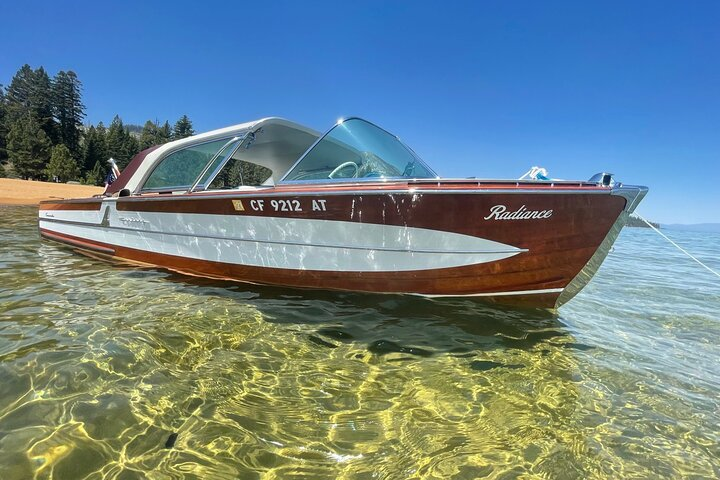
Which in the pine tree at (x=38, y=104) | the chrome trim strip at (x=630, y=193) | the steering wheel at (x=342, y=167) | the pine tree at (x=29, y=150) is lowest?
the chrome trim strip at (x=630, y=193)

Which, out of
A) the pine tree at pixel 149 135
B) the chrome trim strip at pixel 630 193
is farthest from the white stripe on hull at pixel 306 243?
the pine tree at pixel 149 135

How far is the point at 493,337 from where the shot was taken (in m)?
3.91

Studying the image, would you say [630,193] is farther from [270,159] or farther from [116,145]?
[116,145]

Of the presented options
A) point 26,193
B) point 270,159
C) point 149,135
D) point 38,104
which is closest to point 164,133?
point 149,135

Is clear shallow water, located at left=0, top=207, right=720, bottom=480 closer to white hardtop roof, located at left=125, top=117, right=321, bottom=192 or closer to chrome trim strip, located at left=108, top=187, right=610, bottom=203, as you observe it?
chrome trim strip, located at left=108, top=187, right=610, bottom=203

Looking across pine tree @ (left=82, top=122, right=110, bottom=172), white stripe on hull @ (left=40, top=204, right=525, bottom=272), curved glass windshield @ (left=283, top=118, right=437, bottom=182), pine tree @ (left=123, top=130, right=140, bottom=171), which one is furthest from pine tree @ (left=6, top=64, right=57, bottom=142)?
curved glass windshield @ (left=283, top=118, right=437, bottom=182)

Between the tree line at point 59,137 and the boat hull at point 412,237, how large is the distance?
62.8 metres

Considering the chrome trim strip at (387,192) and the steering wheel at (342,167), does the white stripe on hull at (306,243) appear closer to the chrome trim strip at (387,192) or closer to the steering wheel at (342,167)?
the chrome trim strip at (387,192)

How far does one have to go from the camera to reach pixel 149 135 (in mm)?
76250

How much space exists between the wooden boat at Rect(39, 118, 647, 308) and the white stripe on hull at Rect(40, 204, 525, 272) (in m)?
0.01

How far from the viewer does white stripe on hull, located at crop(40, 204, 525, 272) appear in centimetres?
400

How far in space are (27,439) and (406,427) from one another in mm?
2074

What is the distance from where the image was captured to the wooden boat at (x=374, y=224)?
3744mm

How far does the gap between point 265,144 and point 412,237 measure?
3.68m
